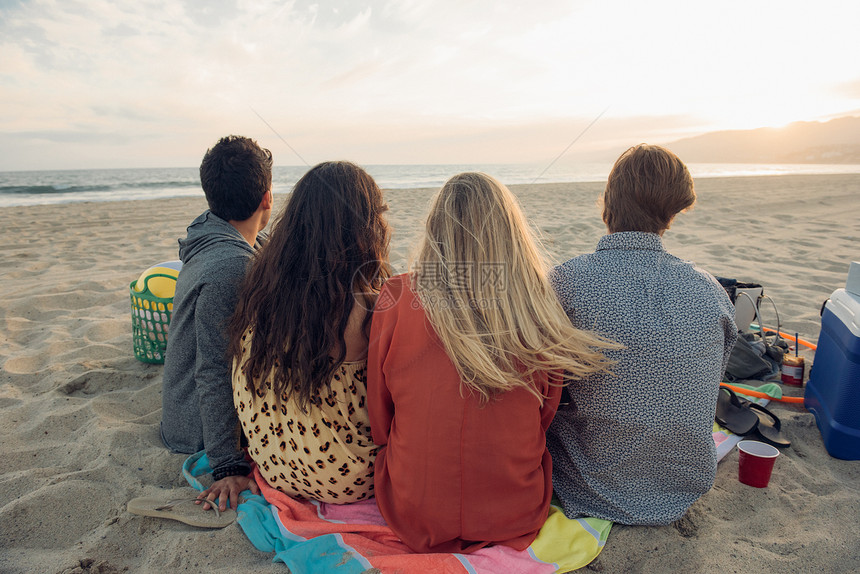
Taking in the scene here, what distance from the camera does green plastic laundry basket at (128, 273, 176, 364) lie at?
2896mm

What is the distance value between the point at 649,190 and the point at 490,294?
883 millimetres

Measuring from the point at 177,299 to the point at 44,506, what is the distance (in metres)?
0.94

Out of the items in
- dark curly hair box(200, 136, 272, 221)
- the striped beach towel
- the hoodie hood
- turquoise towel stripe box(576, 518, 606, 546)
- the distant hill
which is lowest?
turquoise towel stripe box(576, 518, 606, 546)

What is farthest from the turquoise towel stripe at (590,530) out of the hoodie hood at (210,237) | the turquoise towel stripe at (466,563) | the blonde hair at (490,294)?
the hoodie hood at (210,237)

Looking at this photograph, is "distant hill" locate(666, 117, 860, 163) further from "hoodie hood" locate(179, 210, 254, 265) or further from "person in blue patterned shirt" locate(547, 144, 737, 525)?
"hoodie hood" locate(179, 210, 254, 265)

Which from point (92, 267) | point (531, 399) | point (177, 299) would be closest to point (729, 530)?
point (531, 399)

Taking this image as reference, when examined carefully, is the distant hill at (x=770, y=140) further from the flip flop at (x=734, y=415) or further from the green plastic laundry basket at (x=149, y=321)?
→ the green plastic laundry basket at (x=149, y=321)

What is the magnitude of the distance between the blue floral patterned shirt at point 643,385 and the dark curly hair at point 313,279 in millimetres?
751

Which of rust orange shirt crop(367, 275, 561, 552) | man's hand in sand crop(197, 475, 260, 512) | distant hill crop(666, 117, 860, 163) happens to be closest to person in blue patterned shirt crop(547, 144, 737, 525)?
rust orange shirt crop(367, 275, 561, 552)

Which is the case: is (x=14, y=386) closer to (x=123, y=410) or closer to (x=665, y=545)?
(x=123, y=410)

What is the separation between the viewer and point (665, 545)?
1771mm

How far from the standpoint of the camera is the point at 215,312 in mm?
1987

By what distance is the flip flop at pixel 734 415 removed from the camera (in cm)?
242

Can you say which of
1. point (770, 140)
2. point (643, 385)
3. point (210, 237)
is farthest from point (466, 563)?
point (770, 140)
